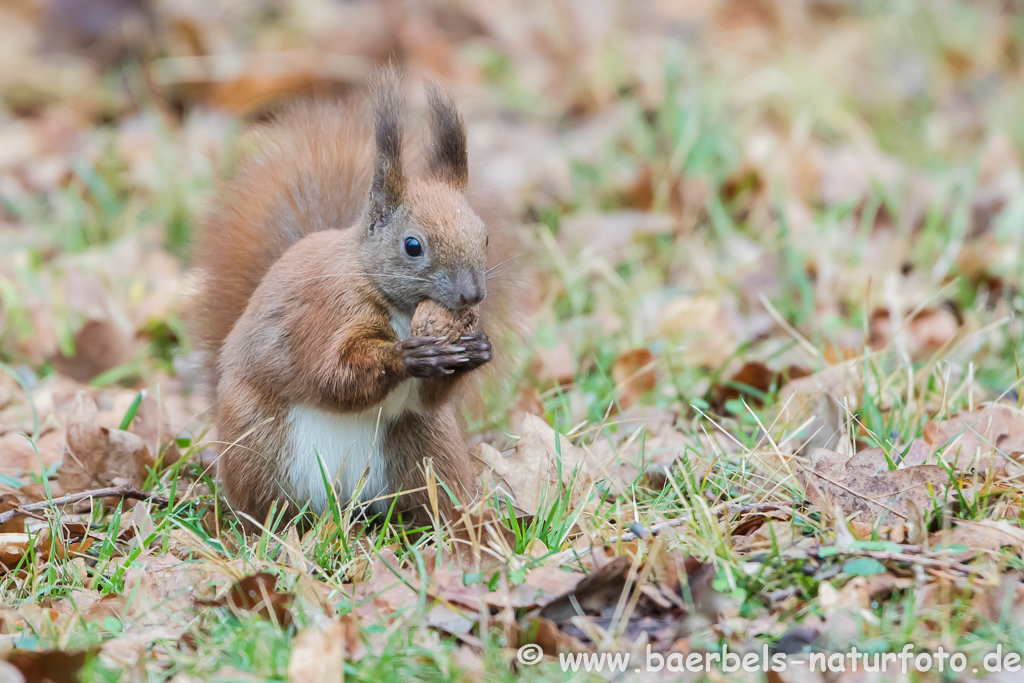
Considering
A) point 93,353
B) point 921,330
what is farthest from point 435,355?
point 921,330

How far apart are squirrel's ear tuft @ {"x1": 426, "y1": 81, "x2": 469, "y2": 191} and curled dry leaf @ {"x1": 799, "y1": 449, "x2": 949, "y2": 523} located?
1.04 metres

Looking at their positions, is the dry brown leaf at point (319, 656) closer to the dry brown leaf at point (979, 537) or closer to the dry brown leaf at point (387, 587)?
the dry brown leaf at point (387, 587)

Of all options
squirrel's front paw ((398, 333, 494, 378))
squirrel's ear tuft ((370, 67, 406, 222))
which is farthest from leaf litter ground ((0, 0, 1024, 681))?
squirrel's ear tuft ((370, 67, 406, 222))

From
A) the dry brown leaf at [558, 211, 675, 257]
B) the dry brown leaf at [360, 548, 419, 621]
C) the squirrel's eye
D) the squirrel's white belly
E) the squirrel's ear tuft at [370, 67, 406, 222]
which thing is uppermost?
the squirrel's ear tuft at [370, 67, 406, 222]

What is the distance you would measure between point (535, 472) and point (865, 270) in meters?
1.98

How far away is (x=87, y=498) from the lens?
241cm

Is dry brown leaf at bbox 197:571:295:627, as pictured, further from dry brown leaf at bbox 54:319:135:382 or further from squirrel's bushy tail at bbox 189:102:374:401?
dry brown leaf at bbox 54:319:135:382

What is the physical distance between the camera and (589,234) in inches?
163

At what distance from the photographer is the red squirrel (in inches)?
84.8

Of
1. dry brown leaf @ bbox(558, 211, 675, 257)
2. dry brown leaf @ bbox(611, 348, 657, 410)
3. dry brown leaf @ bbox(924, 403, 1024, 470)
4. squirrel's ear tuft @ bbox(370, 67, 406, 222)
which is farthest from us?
dry brown leaf @ bbox(558, 211, 675, 257)

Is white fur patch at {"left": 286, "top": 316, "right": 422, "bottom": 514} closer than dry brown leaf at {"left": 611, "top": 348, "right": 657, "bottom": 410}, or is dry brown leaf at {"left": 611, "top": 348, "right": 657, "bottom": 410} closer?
white fur patch at {"left": 286, "top": 316, "right": 422, "bottom": 514}

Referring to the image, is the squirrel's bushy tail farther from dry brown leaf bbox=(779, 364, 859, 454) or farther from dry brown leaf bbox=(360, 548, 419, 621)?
dry brown leaf bbox=(779, 364, 859, 454)

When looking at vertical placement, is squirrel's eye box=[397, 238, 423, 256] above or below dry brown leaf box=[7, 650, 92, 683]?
above

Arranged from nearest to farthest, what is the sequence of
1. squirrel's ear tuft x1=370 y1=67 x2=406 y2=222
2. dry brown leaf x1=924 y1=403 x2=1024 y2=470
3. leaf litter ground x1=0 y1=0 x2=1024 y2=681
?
1. leaf litter ground x1=0 y1=0 x2=1024 y2=681
2. squirrel's ear tuft x1=370 y1=67 x2=406 y2=222
3. dry brown leaf x1=924 y1=403 x2=1024 y2=470
